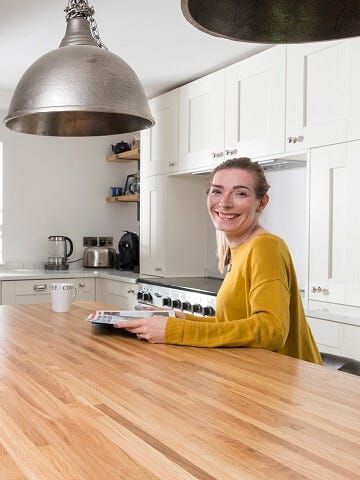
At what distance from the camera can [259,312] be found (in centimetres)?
156

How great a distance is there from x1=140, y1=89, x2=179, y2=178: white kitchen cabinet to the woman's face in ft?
7.53

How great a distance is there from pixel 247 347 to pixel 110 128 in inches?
37.0

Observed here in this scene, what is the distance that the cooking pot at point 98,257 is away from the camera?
16.1 ft

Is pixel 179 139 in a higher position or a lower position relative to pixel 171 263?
higher

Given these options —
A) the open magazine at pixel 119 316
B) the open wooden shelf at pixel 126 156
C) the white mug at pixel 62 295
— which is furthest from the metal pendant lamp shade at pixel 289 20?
the open wooden shelf at pixel 126 156

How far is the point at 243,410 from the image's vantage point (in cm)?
99

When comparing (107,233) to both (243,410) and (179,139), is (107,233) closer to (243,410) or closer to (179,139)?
(179,139)

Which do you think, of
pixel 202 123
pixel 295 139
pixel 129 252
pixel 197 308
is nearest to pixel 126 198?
pixel 129 252

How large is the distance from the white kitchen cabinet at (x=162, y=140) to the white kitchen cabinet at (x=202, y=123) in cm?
8

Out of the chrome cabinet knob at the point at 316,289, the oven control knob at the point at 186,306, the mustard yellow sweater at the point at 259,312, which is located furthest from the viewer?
the oven control knob at the point at 186,306

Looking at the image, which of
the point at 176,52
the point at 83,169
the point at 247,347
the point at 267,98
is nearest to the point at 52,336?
the point at 247,347

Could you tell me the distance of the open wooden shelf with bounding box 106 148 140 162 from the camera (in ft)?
15.8

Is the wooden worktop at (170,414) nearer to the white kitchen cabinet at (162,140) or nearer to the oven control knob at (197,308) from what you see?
the oven control knob at (197,308)

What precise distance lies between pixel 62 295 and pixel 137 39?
5.97ft
